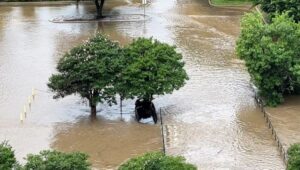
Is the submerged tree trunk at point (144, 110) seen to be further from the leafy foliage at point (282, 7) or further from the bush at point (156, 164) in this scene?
the leafy foliage at point (282, 7)

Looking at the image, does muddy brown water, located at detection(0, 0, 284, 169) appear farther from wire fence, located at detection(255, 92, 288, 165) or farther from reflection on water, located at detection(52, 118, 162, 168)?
wire fence, located at detection(255, 92, 288, 165)

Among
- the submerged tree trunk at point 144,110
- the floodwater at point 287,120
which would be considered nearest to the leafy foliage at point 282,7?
the floodwater at point 287,120

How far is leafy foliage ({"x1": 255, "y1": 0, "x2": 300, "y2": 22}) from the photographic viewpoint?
48.3 m

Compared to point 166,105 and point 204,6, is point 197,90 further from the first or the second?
point 204,6

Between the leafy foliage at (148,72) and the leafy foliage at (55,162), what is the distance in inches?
468

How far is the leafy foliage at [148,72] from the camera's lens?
35.4 m

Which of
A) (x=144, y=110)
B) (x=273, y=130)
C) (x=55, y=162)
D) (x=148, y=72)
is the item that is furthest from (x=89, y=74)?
(x=55, y=162)

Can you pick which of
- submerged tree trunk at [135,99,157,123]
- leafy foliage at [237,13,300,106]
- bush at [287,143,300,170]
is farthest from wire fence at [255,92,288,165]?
submerged tree trunk at [135,99,157,123]

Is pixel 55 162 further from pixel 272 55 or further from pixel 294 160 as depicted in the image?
pixel 272 55

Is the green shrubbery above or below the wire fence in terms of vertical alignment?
above

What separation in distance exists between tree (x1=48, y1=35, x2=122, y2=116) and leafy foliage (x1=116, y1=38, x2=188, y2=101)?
0.70m

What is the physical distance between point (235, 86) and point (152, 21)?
61.5 feet

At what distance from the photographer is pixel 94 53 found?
118 feet

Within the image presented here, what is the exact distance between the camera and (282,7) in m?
49.5
